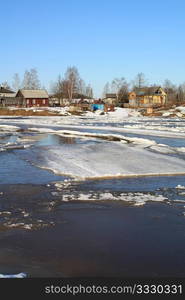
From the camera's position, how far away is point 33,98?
89375 mm

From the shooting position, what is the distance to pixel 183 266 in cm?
531

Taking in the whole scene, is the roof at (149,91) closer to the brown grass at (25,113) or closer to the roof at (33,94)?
the roof at (33,94)

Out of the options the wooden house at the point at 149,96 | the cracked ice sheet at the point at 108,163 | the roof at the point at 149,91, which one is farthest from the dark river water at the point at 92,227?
the roof at the point at 149,91

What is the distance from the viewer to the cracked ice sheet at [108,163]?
12.1 meters

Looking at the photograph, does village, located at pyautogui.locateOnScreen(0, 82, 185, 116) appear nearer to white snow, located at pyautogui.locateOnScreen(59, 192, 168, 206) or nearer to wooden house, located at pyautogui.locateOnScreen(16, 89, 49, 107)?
wooden house, located at pyautogui.locateOnScreen(16, 89, 49, 107)

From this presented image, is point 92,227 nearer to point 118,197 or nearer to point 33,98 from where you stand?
point 118,197

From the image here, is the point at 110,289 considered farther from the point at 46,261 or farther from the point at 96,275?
the point at 46,261

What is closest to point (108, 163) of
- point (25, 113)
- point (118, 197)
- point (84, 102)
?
point (118, 197)

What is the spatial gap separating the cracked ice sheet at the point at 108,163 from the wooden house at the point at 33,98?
7330cm

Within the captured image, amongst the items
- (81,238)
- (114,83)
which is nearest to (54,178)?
(81,238)

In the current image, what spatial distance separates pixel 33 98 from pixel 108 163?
78146mm

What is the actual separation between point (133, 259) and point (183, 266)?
74cm

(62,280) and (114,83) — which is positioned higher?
(114,83)

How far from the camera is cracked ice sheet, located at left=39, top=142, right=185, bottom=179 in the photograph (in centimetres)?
1215
